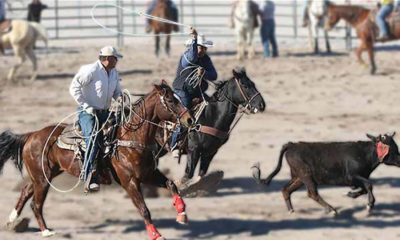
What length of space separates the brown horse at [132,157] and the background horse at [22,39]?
10.9 metres

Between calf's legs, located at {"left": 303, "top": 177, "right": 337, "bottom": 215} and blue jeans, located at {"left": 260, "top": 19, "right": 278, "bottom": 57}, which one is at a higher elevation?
blue jeans, located at {"left": 260, "top": 19, "right": 278, "bottom": 57}

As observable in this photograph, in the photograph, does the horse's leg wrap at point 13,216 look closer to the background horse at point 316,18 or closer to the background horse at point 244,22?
the background horse at point 244,22

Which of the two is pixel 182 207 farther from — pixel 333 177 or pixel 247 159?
pixel 247 159

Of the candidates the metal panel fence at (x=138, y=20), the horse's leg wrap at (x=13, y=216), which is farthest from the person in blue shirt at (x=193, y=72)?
the metal panel fence at (x=138, y=20)

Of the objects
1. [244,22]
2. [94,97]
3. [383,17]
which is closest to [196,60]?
[94,97]

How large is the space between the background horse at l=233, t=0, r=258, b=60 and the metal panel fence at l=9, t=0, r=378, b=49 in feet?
9.63

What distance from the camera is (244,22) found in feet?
80.5

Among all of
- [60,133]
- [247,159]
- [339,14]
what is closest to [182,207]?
[60,133]

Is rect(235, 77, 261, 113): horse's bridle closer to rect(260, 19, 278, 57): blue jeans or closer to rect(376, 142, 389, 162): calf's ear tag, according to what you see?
rect(376, 142, 389, 162): calf's ear tag

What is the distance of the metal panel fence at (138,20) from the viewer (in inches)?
1099

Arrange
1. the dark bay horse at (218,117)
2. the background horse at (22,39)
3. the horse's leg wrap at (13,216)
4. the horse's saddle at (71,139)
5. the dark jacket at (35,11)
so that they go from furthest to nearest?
the dark jacket at (35,11), the background horse at (22,39), the dark bay horse at (218,117), the horse's leg wrap at (13,216), the horse's saddle at (71,139)

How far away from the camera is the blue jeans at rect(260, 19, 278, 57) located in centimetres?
2494

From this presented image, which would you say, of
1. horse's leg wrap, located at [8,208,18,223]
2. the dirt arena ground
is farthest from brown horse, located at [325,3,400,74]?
horse's leg wrap, located at [8,208,18,223]

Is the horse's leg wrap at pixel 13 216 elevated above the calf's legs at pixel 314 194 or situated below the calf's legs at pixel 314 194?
below
